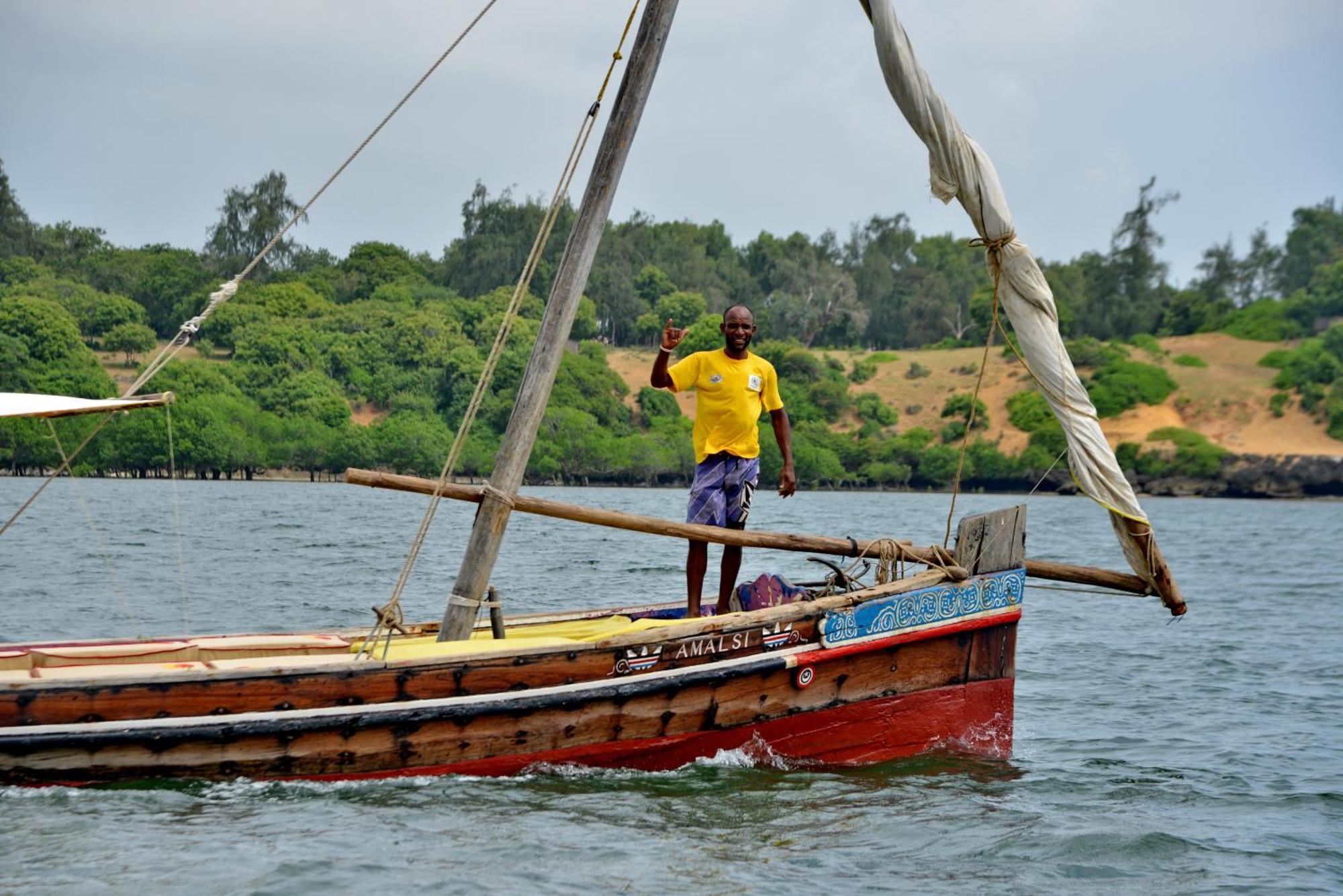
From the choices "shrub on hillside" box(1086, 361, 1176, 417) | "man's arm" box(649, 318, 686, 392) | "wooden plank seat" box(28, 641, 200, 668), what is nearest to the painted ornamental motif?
"man's arm" box(649, 318, 686, 392)

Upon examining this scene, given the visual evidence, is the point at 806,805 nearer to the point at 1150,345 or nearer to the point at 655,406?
the point at 655,406

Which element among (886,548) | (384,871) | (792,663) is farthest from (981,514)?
(384,871)

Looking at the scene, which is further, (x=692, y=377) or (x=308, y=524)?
(x=308, y=524)

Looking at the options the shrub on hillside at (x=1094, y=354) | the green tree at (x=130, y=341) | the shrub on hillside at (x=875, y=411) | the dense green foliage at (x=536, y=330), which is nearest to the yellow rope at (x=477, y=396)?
the dense green foliage at (x=536, y=330)

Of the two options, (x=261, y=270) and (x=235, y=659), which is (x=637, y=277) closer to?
(x=261, y=270)

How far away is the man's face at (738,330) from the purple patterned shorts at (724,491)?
736 mm

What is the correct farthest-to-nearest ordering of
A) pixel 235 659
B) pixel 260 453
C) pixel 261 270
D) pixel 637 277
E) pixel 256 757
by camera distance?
pixel 637 277
pixel 261 270
pixel 260 453
pixel 235 659
pixel 256 757

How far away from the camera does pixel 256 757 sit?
7891 mm

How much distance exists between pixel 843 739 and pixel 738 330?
285cm

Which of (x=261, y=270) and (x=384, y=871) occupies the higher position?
(x=261, y=270)

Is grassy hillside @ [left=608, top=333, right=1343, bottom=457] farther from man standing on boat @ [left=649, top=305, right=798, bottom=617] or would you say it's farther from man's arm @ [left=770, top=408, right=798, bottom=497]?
man standing on boat @ [left=649, top=305, right=798, bottom=617]

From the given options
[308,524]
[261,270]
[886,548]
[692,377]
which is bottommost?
[308,524]

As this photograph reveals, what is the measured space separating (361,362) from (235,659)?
77.2 meters

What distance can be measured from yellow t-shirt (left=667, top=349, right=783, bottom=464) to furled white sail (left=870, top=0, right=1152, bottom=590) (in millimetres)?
1839
